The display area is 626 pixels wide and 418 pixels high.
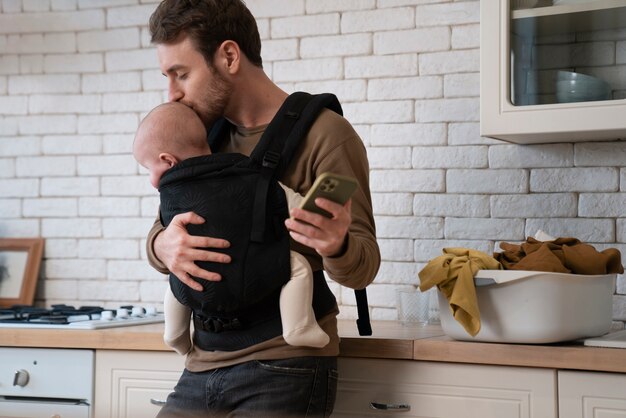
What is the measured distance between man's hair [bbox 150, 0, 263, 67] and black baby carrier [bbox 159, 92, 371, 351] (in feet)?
0.84

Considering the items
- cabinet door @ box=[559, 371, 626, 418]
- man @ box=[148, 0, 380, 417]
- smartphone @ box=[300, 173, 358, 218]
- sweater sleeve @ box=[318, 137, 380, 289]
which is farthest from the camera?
cabinet door @ box=[559, 371, 626, 418]

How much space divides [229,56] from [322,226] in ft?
2.12

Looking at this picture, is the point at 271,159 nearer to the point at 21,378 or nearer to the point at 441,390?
the point at 441,390

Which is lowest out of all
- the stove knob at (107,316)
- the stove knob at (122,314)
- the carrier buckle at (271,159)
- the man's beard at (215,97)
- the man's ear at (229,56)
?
the stove knob at (122,314)

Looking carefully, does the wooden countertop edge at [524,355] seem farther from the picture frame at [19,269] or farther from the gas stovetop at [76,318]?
the picture frame at [19,269]

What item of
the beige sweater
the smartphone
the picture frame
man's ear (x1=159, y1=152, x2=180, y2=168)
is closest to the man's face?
man's ear (x1=159, y1=152, x2=180, y2=168)

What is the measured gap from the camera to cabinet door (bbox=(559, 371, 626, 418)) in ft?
7.04

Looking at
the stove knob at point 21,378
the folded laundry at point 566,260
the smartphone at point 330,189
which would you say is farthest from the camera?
the stove knob at point 21,378

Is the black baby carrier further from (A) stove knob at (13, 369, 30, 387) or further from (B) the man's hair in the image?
(A) stove knob at (13, 369, 30, 387)

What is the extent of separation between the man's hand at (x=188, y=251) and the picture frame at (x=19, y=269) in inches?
64.1

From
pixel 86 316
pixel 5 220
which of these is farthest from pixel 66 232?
pixel 86 316

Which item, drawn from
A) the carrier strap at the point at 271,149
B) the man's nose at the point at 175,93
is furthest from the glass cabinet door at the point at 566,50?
the man's nose at the point at 175,93

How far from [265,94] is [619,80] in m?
1.07

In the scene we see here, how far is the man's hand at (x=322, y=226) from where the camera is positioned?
5.79 feet
